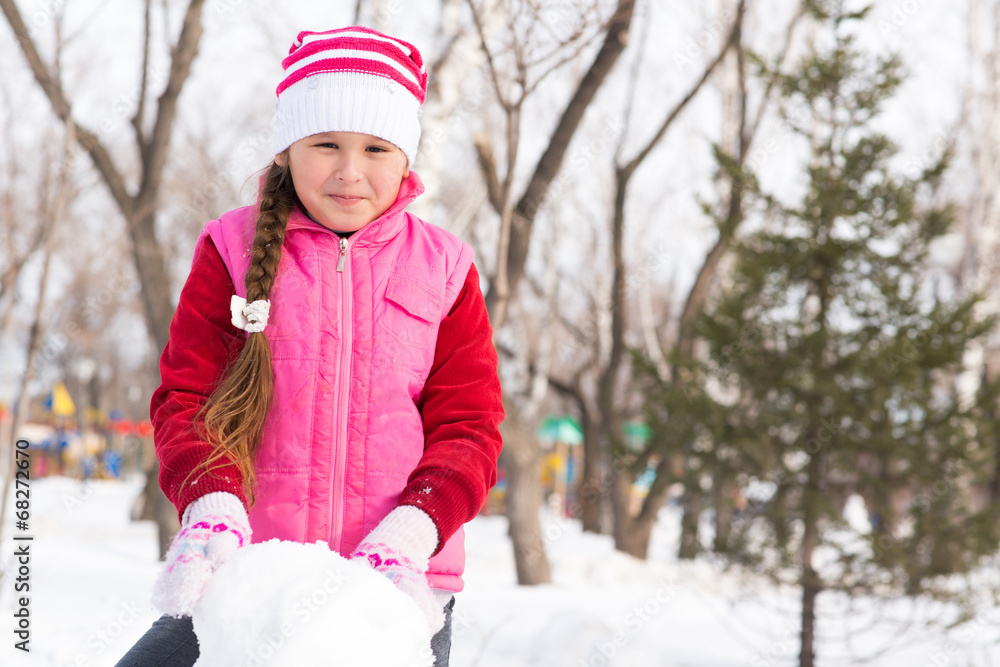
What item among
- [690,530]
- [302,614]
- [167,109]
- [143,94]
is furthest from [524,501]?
[302,614]

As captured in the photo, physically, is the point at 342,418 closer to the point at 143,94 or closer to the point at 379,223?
the point at 379,223

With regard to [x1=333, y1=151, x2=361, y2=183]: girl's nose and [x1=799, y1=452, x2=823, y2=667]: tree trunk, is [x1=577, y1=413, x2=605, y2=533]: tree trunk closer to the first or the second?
[x1=799, y1=452, x2=823, y2=667]: tree trunk

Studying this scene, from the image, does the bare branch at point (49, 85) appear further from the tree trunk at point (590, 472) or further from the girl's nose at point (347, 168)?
the tree trunk at point (590, 472)

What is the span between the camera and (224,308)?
1.62 metres

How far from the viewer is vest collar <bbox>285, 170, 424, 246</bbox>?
1657mm

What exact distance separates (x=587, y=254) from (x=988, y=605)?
11.5 m

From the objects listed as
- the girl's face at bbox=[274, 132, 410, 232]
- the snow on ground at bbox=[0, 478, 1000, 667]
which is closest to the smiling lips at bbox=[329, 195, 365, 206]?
the girl's face at bbox=[274, 132, 410, 232]

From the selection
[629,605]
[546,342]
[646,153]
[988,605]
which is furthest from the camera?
[546,342]

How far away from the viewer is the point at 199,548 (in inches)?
51.9

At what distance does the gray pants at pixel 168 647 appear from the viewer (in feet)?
5.04

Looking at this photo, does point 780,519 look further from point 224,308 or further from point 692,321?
point 224,308

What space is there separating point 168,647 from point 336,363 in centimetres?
61

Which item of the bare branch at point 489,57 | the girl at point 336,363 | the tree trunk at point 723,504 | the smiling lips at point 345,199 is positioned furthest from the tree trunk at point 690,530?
the smiling lips at point 345,199

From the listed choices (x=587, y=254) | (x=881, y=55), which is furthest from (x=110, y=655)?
(x=587, y=254)
